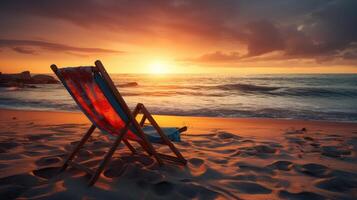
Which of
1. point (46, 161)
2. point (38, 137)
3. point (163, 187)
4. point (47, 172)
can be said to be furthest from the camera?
point (38, 137)

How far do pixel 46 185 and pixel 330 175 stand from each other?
3.17m

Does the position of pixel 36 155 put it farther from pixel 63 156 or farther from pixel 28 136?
pixel 28 136

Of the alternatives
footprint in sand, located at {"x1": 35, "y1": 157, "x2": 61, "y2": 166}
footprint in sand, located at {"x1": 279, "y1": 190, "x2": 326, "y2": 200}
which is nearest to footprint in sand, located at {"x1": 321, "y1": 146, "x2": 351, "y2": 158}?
footprint in sand, located at {"x1": 279, "y1": 190, "x2": 326, "y2": 200}

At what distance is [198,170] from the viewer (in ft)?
10.8

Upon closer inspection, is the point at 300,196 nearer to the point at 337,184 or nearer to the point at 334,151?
the point at 337,184

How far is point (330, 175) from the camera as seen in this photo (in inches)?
124

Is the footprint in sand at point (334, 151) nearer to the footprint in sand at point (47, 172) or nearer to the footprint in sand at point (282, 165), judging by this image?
the footprint in sand at point (282, 165)

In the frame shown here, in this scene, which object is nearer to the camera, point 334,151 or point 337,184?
point 337,184

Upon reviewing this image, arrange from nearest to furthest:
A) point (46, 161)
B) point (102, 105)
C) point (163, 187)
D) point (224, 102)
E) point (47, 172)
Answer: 1. point (163, 187)
2. point (102, 105)
3. point (47, 172)
4. point (46, 161)
5. point (224, 102)

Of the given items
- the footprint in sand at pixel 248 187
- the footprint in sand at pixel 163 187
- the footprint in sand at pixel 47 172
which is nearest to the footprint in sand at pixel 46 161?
the footprint in sand at pixel 47 172

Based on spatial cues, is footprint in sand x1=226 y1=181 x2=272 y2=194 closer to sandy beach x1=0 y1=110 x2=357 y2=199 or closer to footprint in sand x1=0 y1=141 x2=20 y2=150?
sandy beach x1=0 y1=110 x2=357 y2=199

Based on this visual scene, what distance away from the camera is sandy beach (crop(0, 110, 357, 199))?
8.55 feet

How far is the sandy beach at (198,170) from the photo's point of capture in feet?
8.55

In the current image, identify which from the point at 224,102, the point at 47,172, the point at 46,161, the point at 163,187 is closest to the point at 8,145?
the point at 46,161
